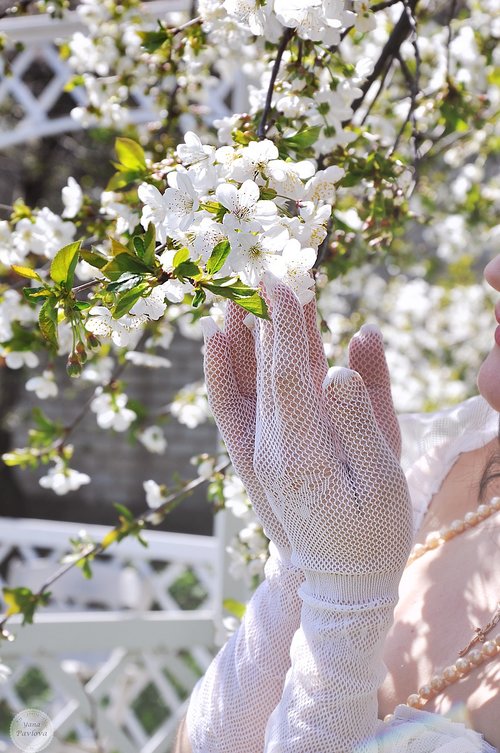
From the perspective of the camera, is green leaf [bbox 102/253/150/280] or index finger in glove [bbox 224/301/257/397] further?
index finger in glove [bbox 224/301/257/397]

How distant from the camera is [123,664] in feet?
7.48

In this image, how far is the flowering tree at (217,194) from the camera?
0.75m

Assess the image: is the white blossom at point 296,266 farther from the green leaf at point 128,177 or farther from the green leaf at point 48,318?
the green leaf at point 128,177

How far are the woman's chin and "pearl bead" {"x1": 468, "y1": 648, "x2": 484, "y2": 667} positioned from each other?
28 centimetres

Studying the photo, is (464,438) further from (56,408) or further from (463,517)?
(56,408)

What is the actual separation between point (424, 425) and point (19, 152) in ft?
17.7

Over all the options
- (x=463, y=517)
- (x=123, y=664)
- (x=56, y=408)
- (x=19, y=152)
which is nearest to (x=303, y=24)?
(x=463, y=517)

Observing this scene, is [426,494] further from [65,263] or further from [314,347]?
[65,263]

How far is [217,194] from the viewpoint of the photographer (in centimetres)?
74

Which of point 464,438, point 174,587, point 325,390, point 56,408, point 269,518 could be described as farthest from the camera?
point 56,408

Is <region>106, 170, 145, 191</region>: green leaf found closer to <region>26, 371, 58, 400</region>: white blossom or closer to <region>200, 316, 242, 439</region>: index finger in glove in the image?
<region>200, 316, 242, 439</region>: index finger in glove

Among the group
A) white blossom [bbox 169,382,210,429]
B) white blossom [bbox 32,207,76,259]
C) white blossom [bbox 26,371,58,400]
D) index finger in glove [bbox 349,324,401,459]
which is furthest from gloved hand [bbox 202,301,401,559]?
white blossom [bbox 169,382,210,429]

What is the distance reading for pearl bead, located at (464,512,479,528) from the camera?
1.12m

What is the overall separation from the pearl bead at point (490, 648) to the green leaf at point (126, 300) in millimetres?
568
